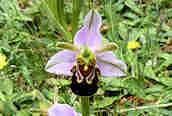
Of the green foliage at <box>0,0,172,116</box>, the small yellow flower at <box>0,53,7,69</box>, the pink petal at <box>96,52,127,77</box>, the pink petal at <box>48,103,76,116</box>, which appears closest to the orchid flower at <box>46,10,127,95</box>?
the pink petal at <box>96,52,127,77</box>

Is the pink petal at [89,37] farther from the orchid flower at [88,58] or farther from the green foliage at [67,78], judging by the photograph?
the green foliage at [67,78]

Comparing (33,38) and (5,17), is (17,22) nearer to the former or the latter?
(5,17)

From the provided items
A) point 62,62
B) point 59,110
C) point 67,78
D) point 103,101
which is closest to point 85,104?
point 59,110

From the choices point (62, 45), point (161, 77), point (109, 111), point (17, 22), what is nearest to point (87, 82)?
point (62, 45)

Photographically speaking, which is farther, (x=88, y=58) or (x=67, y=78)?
(x=67, y=78)

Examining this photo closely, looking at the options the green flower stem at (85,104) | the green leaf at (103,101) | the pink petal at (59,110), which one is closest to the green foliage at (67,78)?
the green leaf at (103,101)

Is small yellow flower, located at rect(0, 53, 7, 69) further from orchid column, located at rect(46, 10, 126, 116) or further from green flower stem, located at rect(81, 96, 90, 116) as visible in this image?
green flower stem, located at rect(81, 96, 90, 116)

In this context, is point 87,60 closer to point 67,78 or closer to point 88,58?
point 88,58
